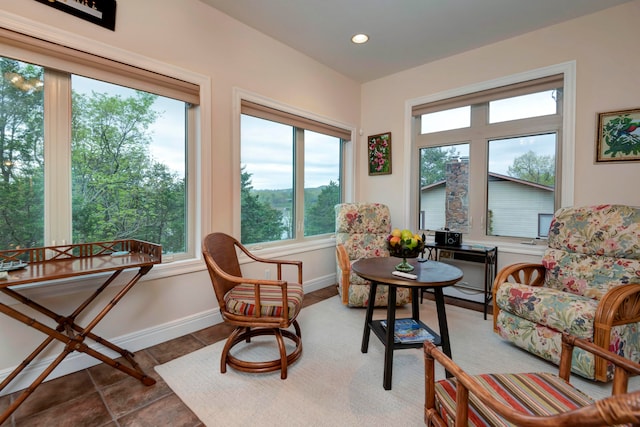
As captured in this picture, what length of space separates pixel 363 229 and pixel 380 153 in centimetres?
128

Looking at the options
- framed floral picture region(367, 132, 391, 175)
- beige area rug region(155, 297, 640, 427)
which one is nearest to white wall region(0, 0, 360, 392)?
beige area rug region(155, 297, 640, 427)

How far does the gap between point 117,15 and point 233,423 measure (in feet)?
9.19

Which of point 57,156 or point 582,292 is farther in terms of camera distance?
point 582,292

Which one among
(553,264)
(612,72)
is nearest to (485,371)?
(553,264)

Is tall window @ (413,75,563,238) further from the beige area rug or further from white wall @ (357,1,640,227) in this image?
the beige area rug

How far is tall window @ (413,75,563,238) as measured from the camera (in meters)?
3.12

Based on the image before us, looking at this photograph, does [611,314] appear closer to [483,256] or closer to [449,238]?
[483,256]

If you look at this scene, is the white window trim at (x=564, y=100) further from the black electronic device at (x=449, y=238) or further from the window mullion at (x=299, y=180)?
the window mullion at (x=299, y=180)

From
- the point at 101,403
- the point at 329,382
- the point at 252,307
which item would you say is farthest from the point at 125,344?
the point at 329,382

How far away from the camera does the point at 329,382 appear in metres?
1.92

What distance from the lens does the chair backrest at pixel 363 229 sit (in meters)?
3.52

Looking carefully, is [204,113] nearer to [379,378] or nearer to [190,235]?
[190,235]

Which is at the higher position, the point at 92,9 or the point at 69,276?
the point at 92,9

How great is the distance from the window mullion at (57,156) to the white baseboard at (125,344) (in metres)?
0.80
